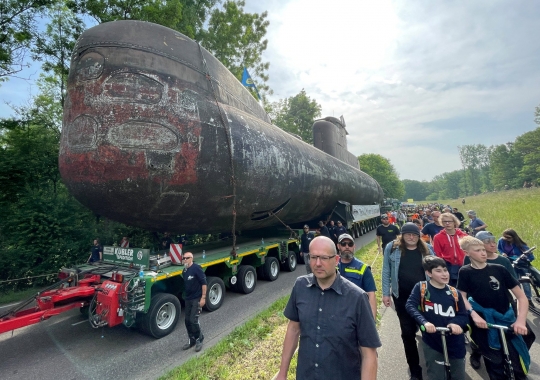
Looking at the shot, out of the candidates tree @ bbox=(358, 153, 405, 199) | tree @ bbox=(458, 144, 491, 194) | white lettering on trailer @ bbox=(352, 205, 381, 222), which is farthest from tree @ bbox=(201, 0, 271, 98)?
tree @ bbox=(458, 144, 491, 194)

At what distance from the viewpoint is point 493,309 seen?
288 centimetres

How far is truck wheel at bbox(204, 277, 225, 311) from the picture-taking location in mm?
5957

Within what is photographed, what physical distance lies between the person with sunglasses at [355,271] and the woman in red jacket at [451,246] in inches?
76.0

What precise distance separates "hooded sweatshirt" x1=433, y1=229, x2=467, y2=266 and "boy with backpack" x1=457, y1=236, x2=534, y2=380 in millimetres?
1468

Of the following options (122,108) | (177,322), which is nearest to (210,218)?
(177,322)

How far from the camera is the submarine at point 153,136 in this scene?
15.6 ft

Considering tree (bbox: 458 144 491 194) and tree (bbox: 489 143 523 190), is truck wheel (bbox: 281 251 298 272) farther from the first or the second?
tree (bbox: 458 144 491 194)

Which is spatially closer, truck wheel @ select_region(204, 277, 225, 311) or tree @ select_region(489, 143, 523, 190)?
truck wheel @ select_region(204, 277, 225, 311)

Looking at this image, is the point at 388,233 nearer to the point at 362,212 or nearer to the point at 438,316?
the point at 438,316

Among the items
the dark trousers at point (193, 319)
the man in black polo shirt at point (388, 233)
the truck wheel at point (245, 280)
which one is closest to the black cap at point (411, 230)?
the dark trousers at point (193, 319)

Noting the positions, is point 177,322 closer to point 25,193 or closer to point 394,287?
point 394,287

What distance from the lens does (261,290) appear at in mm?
7445

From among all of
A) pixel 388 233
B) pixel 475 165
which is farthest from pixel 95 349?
pixel 475 165

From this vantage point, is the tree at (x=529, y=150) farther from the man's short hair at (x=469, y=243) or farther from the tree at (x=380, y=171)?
the man's short hair at (x=469, y=243)
